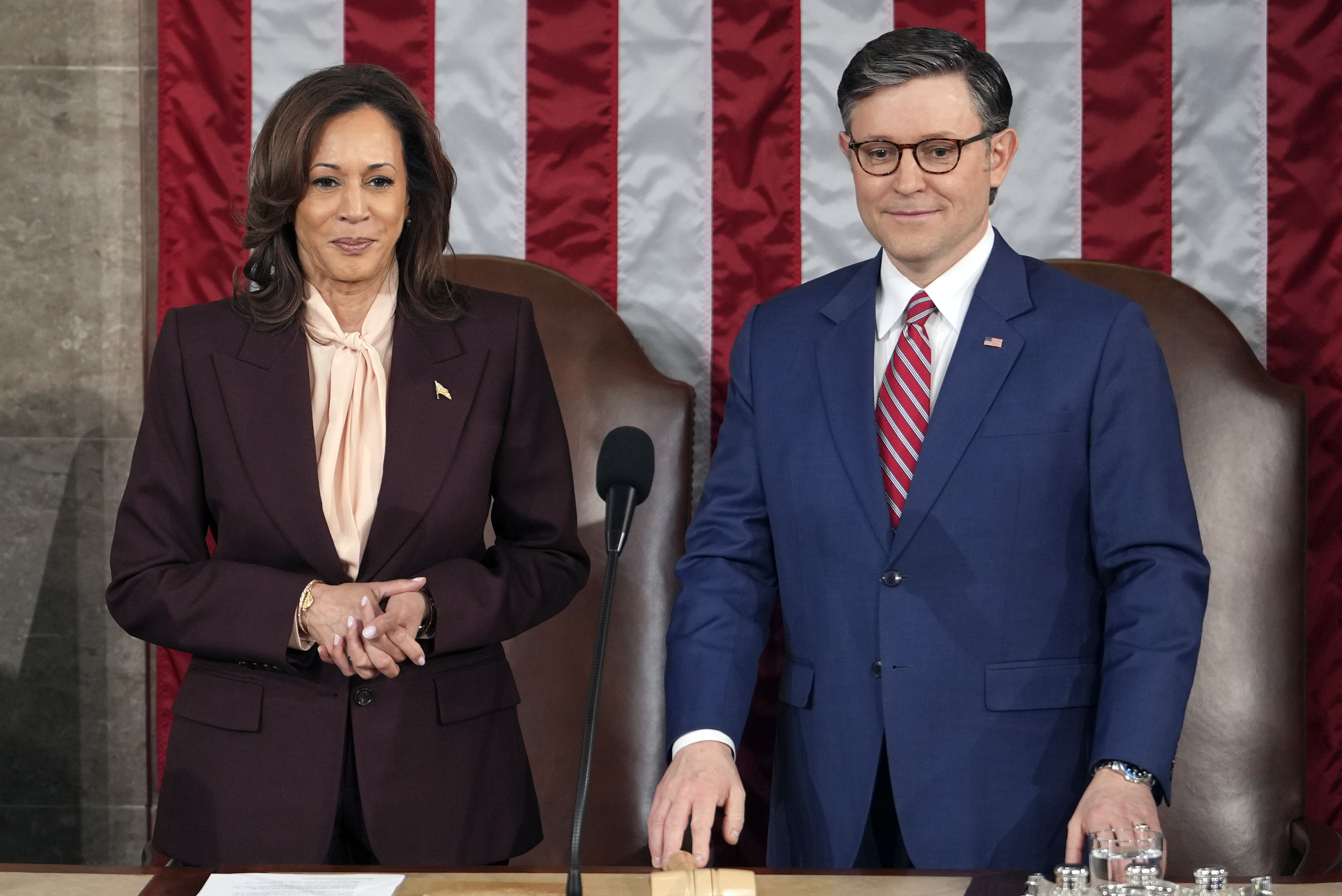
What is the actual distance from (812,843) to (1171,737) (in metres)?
0.51

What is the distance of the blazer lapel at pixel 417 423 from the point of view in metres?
1.88

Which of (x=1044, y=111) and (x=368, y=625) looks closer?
(x=368, y=625)

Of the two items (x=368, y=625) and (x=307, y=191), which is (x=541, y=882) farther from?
(x=307, y=191)

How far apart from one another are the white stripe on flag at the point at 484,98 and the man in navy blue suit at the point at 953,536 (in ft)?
3.82

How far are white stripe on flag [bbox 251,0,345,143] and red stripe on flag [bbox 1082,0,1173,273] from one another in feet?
5.10

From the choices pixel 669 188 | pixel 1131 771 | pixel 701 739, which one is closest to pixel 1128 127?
pixel 669 188

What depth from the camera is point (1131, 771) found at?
1644 millimetres

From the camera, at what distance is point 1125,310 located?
1851 millimetres

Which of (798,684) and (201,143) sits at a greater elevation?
(201,143)

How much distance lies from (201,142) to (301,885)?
1.93m

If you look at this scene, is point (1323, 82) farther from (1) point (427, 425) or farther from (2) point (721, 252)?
(1) point (427, 425)

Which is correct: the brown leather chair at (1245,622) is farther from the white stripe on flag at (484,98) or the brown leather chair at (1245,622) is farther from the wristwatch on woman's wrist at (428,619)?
the wristwatch on woman's wrist at (428,619)

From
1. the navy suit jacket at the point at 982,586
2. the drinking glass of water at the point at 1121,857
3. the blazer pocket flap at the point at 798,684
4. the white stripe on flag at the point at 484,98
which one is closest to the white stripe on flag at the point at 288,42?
the white stripe on flag at the point at 484,98

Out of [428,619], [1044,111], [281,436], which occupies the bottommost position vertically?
[428,619]
